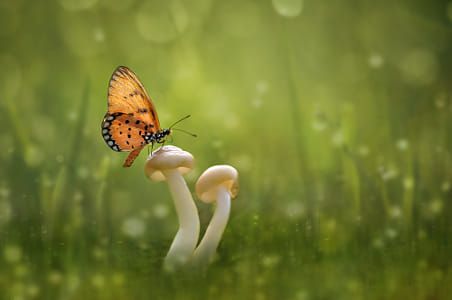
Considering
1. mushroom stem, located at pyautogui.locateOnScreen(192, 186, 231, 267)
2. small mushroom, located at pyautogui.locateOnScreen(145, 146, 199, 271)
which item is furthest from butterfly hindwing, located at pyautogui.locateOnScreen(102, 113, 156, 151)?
mushroom stem, located at pyautogui.locateOnScreen(192, 186, 231, 267)

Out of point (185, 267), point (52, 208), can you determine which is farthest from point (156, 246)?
point (52, 208)

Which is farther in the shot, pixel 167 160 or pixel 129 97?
pixel 129 97

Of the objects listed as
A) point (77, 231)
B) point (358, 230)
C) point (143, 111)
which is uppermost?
point (143, 111)

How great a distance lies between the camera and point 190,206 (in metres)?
1.84

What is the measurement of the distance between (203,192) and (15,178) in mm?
713

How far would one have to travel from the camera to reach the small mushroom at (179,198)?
1.79 meters

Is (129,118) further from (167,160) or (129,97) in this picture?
(167,160)

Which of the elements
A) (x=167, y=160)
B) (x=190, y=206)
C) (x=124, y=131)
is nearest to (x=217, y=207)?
(x=190, y=206)

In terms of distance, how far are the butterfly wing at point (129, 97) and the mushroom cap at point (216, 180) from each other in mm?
243

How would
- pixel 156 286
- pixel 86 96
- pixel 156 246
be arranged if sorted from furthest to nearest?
pixel 86 96 → pixel 156 246 → pixel 156 286

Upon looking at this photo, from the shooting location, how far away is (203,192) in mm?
1860

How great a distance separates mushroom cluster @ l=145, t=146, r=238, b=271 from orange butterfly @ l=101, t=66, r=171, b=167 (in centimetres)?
13

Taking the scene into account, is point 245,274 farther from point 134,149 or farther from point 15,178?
point 15,178

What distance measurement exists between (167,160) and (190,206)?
15 cm
